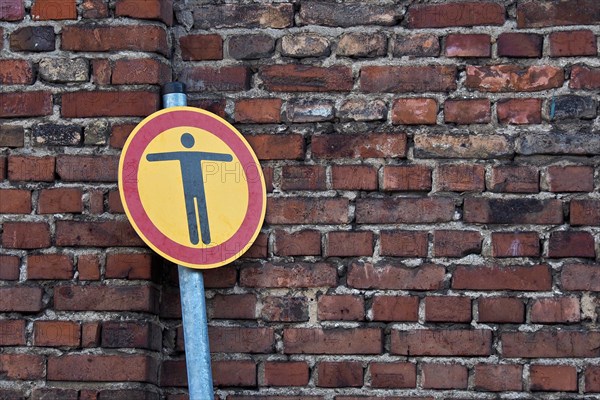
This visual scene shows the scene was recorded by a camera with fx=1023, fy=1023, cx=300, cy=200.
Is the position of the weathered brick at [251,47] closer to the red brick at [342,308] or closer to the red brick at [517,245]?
the red brick at [342,308]

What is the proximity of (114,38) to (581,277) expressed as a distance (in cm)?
141

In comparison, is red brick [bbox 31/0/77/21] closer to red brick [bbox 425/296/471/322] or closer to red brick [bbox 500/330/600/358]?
red brick [bbox 425/296/471/322]

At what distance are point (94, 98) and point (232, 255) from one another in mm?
572

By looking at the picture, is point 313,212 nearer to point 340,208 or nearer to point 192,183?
A: point 340,208

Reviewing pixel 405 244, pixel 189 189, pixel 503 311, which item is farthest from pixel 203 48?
pixel 503 311

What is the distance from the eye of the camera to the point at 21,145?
9.09ft

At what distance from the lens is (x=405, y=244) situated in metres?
2.78

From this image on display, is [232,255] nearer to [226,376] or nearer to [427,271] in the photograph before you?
[226,376]

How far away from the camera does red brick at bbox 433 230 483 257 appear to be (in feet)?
9.08

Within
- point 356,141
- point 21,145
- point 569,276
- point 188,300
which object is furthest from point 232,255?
point 569,276

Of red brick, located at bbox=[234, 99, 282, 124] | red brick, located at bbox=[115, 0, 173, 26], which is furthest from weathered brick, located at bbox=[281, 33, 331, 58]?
red brick, located at bbox=[115, 0, 173, 26]

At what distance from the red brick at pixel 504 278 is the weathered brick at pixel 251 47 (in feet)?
2.68

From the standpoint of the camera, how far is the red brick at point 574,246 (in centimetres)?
275

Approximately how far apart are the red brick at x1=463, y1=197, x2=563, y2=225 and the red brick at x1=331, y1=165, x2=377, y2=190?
0.26 metres
